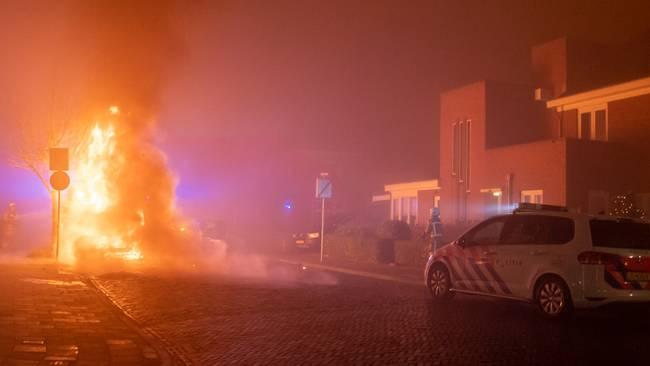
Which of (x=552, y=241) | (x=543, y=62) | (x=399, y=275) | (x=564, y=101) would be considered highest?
(x=543, y=62)

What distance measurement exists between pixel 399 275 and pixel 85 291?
28.4 feet

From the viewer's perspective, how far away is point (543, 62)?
97.8ft

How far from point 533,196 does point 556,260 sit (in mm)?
13925

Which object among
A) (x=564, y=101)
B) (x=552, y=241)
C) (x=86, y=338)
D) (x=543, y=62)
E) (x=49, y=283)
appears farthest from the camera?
(x=543, y=62)

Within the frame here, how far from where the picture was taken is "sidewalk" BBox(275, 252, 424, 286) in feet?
61.3

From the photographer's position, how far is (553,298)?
11180 millimetres

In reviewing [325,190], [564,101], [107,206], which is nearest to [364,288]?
[325,190]

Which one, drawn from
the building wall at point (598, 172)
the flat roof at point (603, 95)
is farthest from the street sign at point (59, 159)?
the flat roof at point (603, 95)

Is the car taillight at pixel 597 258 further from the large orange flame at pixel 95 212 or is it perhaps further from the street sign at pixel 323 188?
the large orange flame at pixel 95 212

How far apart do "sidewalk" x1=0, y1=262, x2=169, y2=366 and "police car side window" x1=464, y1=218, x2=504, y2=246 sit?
20.8 ft

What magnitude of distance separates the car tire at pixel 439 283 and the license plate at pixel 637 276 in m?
3.64

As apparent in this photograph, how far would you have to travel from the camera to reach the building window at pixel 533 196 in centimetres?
2406

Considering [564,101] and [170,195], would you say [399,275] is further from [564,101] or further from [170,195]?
[564,101]

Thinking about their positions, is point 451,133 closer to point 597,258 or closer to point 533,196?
point 533,196
